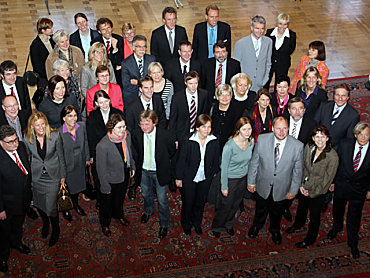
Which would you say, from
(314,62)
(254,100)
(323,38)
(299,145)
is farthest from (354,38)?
(299,145)

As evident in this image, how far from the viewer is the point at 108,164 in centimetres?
564

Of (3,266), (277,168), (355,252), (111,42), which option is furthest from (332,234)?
(111,42)

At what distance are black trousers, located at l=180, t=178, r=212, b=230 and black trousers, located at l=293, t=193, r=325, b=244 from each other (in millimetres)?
1209

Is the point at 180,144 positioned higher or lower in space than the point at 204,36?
lower

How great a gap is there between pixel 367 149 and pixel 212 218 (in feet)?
7.32

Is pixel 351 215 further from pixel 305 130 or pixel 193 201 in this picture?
pixel 193 201

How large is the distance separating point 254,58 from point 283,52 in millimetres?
730

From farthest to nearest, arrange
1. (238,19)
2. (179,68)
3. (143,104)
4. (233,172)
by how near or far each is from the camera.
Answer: (238,19) < (179,68) < (143,104) < (233,172)

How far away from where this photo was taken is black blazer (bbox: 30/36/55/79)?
24.1ft

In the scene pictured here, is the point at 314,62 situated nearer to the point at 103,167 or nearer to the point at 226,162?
the point at 226,162

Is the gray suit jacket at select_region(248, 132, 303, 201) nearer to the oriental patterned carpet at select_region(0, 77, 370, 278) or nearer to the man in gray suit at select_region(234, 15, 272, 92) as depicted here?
the oriental patterned carpet at select_region(0, 77, 370, 278)

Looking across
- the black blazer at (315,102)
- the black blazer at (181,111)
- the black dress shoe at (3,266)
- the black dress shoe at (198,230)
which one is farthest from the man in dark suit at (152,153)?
the black blazer at (315,102)

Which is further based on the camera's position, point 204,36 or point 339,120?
point 204,36

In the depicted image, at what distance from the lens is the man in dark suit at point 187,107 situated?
21.0ft
